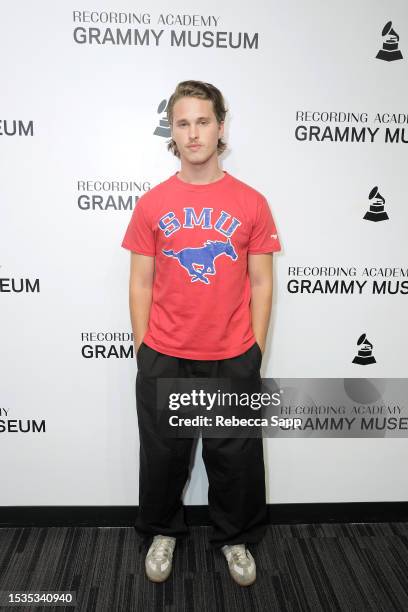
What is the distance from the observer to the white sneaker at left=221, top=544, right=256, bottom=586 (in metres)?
1.87

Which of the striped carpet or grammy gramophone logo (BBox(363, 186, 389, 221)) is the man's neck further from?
the striped carpet

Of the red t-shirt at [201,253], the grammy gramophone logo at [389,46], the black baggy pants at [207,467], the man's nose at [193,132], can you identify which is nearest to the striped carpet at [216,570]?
the black baggy pants at [207,467]

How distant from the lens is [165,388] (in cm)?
181

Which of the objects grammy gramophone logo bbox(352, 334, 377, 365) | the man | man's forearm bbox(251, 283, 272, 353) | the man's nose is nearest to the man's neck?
the man

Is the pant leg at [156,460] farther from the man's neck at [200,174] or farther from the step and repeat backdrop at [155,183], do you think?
the man's neck at [200,174]

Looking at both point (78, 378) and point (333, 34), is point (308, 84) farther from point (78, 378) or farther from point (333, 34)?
point (78, 378)

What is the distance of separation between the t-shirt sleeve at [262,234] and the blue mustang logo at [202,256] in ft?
0.32

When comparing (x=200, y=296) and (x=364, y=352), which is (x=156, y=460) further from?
(x=364, y=352)

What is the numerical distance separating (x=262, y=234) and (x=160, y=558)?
136cm

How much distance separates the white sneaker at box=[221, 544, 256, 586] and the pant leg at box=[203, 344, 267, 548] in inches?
1.3

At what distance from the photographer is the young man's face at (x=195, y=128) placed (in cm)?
160

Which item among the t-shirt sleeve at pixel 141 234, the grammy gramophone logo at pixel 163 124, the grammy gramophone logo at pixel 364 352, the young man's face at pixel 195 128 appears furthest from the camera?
the grammy gramophone logo at pixel 364 352

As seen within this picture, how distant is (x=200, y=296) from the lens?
171 centimetres

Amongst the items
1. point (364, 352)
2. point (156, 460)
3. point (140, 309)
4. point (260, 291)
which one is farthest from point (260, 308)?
point (156, 460)
